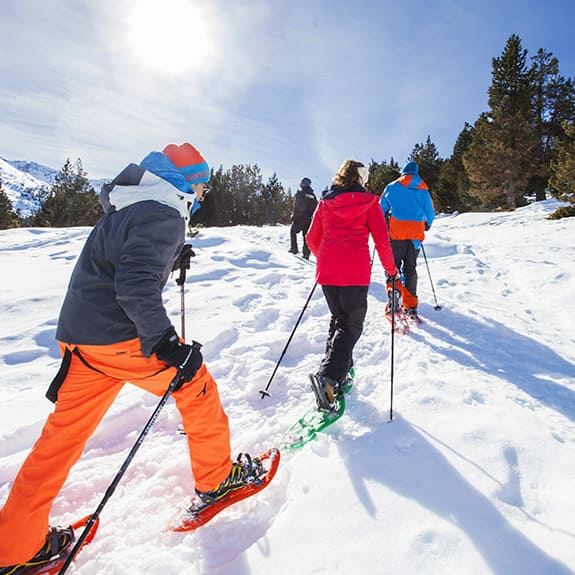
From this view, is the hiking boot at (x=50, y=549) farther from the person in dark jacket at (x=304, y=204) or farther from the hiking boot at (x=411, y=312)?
the person in dark jacket at (x=304, y=204)

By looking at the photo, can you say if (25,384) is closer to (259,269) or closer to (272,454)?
(272,454)

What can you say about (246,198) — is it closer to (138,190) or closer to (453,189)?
(453,189)

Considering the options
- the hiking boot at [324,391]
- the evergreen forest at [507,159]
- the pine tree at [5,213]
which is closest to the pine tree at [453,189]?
the evergreen forest at [507,159]

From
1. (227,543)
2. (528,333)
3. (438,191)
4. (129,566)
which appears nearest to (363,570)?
(227,543)

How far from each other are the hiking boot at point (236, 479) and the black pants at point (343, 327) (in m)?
0.95

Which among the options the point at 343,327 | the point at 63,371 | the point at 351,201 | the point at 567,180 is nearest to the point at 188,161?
the point at 63,371

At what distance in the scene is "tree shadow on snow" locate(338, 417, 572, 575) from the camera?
5.08 ft

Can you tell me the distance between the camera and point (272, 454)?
7.92 ft

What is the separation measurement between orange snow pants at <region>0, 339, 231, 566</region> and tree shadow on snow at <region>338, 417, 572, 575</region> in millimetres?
888

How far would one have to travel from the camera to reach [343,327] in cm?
312

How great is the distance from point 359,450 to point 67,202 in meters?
32.5

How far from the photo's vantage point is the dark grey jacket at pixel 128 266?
163 centimetres

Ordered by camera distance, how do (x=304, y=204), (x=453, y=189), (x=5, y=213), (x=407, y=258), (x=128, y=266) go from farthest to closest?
(x=453, y=189) → (x=5, y=213) → (x=304, y=204) → (x=407, y=258) → (x=128, y=266)

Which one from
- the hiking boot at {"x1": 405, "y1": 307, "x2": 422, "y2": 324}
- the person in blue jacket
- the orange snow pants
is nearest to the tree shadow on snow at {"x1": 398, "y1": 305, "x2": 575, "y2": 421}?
the hiking boot at {"x1": 405, "y1": 307, "x2": 422, "y2": 324}
